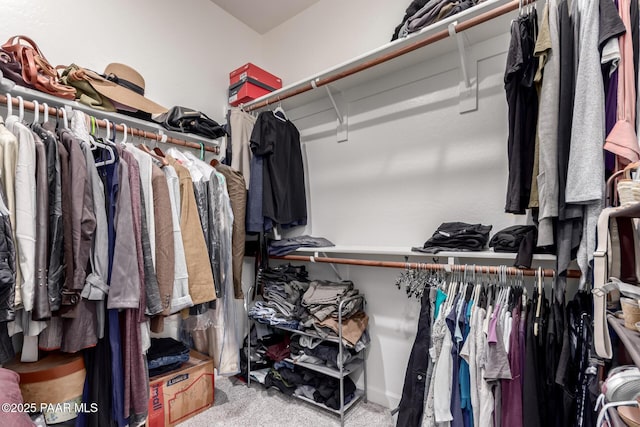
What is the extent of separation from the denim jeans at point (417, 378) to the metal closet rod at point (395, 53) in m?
1.25

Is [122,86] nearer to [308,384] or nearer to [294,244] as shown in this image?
[294,244]

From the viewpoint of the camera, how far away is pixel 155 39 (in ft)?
7.01

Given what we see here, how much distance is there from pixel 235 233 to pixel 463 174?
141 cm

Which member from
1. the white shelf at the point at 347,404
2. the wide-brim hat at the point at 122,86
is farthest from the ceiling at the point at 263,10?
the white shelf at the point at 347,404

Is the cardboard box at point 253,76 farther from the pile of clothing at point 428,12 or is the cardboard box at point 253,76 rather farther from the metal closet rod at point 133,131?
the pile of clothing at point 428,12

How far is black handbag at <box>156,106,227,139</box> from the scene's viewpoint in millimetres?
1946

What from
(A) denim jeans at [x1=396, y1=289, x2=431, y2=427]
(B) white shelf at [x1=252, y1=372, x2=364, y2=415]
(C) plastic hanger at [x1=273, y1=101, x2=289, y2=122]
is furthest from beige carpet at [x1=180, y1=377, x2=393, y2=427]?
(C) plastic hanger at [x1=273, y1=101, x2=289, y2=122]

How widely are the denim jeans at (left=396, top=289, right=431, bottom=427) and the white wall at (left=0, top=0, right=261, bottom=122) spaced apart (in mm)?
2132

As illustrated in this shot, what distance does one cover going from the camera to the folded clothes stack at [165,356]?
5.72ft

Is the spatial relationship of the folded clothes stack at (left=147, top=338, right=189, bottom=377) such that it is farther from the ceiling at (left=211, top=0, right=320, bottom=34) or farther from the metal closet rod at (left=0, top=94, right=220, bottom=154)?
the ceiling at (left=211, top=0, right=320, bottom=34)

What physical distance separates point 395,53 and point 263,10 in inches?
60.8

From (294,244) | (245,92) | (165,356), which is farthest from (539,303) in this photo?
(245,92)

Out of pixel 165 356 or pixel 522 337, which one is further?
pixel 165 356

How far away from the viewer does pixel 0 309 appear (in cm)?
102
